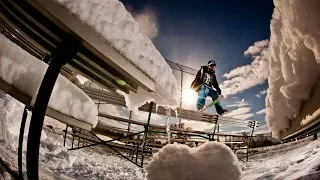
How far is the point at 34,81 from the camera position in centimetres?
186

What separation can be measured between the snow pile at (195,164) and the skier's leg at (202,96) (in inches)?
282

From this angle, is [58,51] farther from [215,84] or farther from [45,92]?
[215,84]

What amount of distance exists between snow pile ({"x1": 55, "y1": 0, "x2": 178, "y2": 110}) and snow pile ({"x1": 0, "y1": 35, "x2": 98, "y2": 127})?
867 mm

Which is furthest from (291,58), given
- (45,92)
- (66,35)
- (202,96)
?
(202,96)

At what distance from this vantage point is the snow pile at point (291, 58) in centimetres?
117

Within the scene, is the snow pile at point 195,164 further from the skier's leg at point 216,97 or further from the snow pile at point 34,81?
the skier's leg at point 216,97

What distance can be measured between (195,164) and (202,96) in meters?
7.43

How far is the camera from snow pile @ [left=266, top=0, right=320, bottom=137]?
1.17m

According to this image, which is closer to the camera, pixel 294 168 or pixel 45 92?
pixel 45 92

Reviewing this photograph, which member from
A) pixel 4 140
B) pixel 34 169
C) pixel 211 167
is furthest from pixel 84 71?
pixel 4 140

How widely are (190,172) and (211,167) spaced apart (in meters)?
0.19

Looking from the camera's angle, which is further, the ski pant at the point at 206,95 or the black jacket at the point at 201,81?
the black jacket at the point at 201,81

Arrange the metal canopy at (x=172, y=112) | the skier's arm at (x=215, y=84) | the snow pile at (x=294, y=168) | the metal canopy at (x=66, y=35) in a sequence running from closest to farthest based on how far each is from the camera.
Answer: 1. the metal canopy at (x=66, y=35)
2. the snow pile at (x=294, y=168)
3. the metal canopy at (x=172, y=112)
4. the skier's arm at (x=215, y=84)

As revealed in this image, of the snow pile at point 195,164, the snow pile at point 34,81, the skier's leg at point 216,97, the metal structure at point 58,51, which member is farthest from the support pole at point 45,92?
the skier's leg at point 216,97
